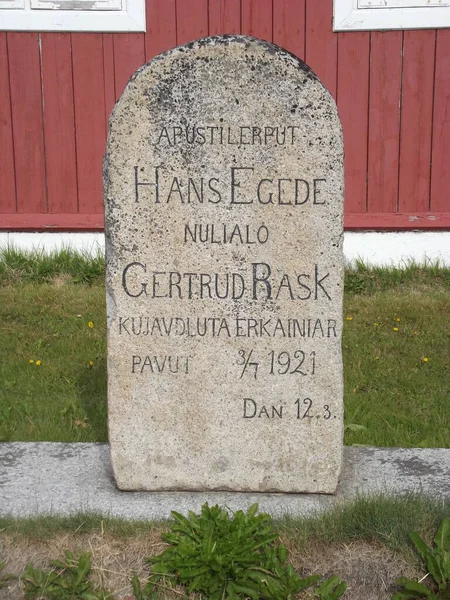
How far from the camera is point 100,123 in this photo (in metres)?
7.12

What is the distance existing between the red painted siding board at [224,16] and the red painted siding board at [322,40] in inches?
22.9

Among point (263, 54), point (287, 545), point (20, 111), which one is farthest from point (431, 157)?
point (287, 545)

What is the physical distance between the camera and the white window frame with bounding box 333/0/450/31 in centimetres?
677

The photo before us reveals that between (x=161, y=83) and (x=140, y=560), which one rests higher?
(x=161, y=83)

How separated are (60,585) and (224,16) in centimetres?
535

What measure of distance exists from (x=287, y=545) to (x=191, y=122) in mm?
1566

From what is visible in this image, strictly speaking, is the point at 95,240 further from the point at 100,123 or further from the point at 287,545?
the point at 287,545

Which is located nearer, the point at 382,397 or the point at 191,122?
the point at 191,122

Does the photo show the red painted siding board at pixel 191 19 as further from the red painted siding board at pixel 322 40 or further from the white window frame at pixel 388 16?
the white window frame at pixel 388 16

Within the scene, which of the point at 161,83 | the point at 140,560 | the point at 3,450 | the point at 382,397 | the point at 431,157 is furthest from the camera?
the point at 431,157

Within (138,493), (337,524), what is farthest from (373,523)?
(138,493)

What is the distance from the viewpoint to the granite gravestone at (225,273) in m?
3.06

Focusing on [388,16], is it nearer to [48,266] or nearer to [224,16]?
[224,16]

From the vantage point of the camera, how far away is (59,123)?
7117mm
